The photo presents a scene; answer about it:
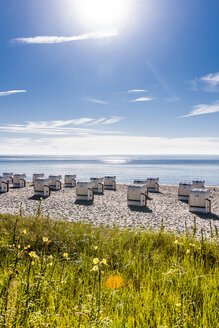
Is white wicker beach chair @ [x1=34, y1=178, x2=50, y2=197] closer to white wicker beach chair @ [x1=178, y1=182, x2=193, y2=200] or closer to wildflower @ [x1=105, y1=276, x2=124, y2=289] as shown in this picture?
white wicker beach chair @ [x1=178, y1=182, x2=193, y2=200]

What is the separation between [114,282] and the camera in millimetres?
4664

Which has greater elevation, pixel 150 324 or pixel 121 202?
→ pixel 150 324

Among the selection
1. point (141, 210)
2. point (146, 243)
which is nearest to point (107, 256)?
point (146, 243)

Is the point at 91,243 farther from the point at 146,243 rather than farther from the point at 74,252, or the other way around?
the point at 146,243

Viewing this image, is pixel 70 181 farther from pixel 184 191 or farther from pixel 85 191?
pixel 184 191

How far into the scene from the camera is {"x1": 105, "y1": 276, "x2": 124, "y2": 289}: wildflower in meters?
4.49

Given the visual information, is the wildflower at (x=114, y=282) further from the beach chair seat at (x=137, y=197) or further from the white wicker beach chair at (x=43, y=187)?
the white wicker beach chair at (x=43, y=187)

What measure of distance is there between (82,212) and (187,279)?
11.6 meters

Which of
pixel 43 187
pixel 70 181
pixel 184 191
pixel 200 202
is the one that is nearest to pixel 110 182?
pixel 70 181

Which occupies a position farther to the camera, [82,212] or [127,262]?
[82,212]

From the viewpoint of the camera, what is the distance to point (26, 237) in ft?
24.1

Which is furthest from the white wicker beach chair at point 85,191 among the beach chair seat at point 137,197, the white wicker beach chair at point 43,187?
the white wicker beach chair at point 43,187

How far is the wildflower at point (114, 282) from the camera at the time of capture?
4488 millimetres

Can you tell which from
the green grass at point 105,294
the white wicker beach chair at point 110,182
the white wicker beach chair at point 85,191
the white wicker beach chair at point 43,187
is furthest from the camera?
the white wicker beach chair at point 110,182
